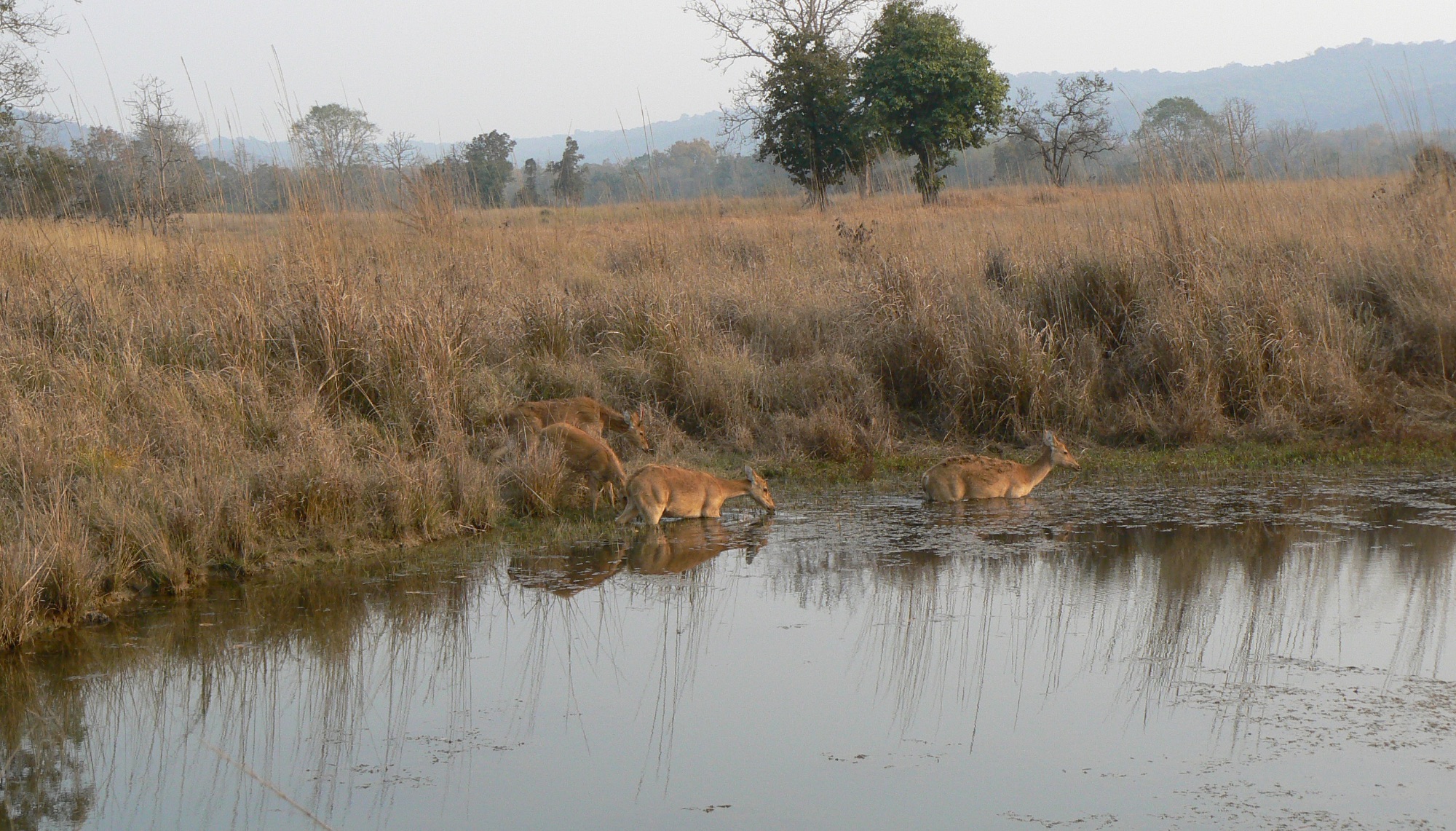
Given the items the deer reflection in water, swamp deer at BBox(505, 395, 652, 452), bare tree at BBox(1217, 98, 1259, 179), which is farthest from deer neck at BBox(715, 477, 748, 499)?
bare tree at BBox(1217, 98, 1259, 179)

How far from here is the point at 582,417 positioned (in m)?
9.97

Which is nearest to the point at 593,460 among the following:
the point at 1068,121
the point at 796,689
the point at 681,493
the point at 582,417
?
the point at 681,493

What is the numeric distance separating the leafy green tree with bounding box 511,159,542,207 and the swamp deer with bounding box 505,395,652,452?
9355 millimetres

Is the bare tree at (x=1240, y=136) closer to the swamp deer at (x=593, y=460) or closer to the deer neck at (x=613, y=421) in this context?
the deer neck at (x=613, y=421)

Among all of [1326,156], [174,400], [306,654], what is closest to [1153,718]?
[306,654]

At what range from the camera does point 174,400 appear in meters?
9.29

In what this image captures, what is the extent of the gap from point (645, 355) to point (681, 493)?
3640 mm

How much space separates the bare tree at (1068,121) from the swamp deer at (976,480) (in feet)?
86.7

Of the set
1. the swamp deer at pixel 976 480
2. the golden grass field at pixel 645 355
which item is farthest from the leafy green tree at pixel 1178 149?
the swamp deer at pixel 976 480

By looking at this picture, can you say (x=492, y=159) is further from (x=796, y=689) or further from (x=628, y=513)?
(x=796, y=689)

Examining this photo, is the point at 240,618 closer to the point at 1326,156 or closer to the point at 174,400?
the point at 174,400

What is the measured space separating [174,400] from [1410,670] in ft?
27.1

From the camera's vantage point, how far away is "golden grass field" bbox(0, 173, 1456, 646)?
8.07 m

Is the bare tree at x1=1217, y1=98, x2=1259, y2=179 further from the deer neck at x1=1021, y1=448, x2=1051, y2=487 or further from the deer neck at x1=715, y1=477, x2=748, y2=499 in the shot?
the deer neck at x1=715, y1=477, x2=748, y2=499
